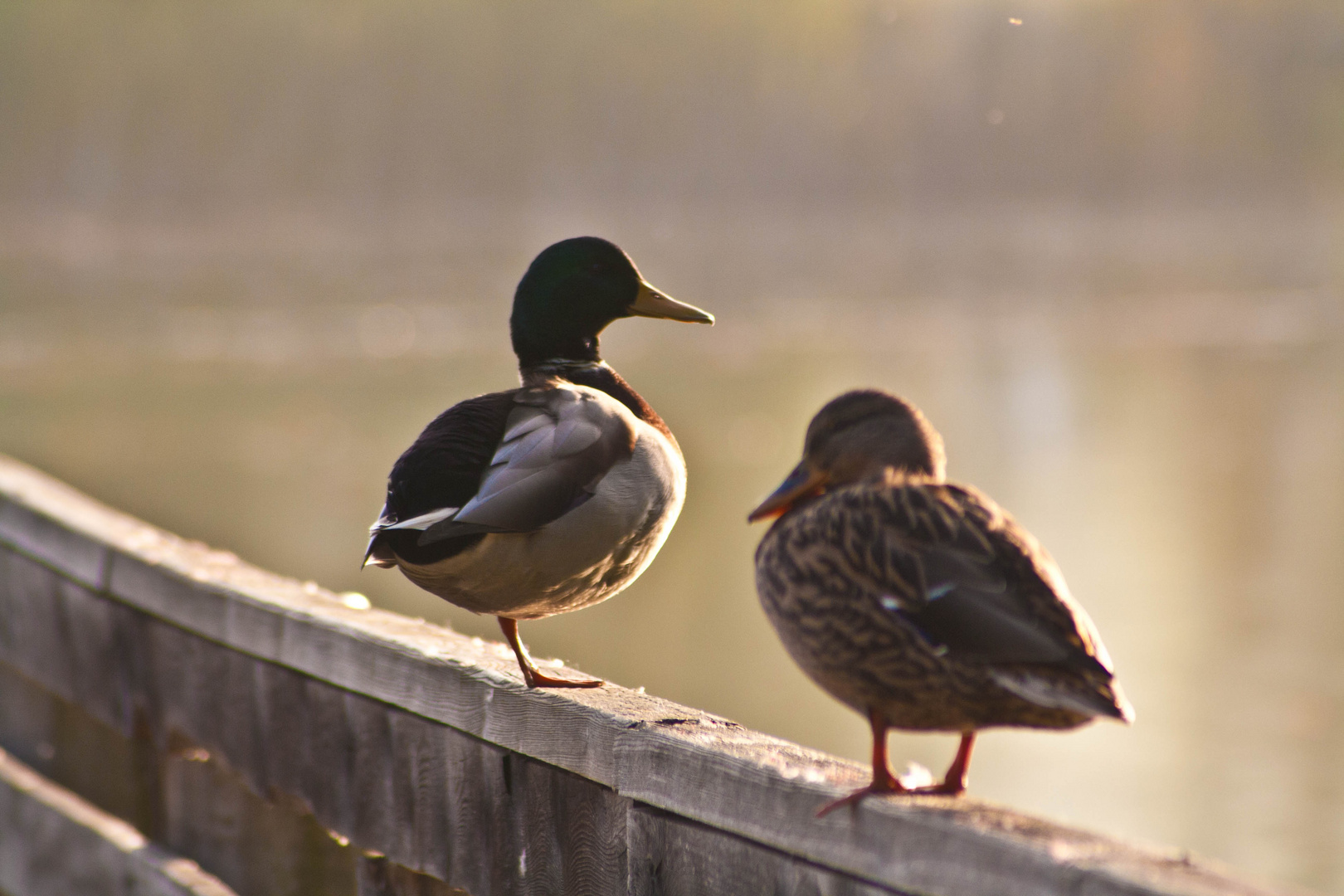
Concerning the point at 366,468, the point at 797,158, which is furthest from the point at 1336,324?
the point at 366,468

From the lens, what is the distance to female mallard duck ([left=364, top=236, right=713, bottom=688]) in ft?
6.49

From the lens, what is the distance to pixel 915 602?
1362 mm

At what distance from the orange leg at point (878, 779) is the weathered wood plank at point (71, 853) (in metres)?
1.58

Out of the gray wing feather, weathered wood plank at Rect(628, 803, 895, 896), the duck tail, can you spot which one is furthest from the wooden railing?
the gray wing feather

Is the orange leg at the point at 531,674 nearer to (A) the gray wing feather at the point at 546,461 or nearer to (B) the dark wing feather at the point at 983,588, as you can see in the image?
(A) the gray wing feather at the point at 546,461

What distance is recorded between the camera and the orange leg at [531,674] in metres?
1.99

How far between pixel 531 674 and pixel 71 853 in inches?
59.8

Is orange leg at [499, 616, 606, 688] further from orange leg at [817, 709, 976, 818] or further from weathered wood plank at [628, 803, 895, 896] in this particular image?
orange leg at [817, 709, 976, 818]

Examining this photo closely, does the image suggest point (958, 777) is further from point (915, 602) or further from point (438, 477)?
point (438, 477)

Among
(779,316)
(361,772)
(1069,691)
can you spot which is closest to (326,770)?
(361,772)

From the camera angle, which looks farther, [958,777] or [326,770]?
[326,770]

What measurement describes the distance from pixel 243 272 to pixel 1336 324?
32976mm

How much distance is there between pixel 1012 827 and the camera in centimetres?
127

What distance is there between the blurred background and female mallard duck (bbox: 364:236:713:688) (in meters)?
1.60
